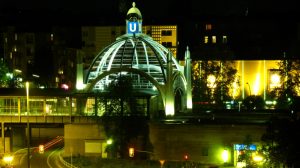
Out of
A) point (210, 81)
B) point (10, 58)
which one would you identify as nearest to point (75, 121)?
point (210, 81)

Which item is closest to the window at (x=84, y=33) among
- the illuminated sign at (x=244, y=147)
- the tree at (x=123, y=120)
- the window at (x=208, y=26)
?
the window at (x=208, y=26)

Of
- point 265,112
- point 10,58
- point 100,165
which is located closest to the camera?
point 100,165

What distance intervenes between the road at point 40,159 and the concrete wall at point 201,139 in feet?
35.6

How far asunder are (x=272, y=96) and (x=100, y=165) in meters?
52.7

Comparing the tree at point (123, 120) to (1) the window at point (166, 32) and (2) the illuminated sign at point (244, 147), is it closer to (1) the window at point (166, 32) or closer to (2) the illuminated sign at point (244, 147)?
(2) the illuminated sign at point (244, 147)

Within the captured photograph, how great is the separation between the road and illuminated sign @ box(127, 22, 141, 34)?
71.2 feet

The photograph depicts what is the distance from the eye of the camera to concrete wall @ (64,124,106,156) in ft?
233

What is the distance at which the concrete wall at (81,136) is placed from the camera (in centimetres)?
7100

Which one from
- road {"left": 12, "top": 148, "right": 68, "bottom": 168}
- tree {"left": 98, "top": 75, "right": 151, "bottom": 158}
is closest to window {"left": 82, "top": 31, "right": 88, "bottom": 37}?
road {"left": 12, "top": 148, "right": 68, "bottom": 168}

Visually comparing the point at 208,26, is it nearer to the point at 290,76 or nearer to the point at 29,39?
the point at 290,76

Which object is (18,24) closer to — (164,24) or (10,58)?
(10,58)

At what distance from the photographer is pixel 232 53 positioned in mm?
117312

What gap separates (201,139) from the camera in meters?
63.6

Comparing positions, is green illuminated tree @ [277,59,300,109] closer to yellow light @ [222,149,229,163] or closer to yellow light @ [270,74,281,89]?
yellow light @ [270,74,281,89]
